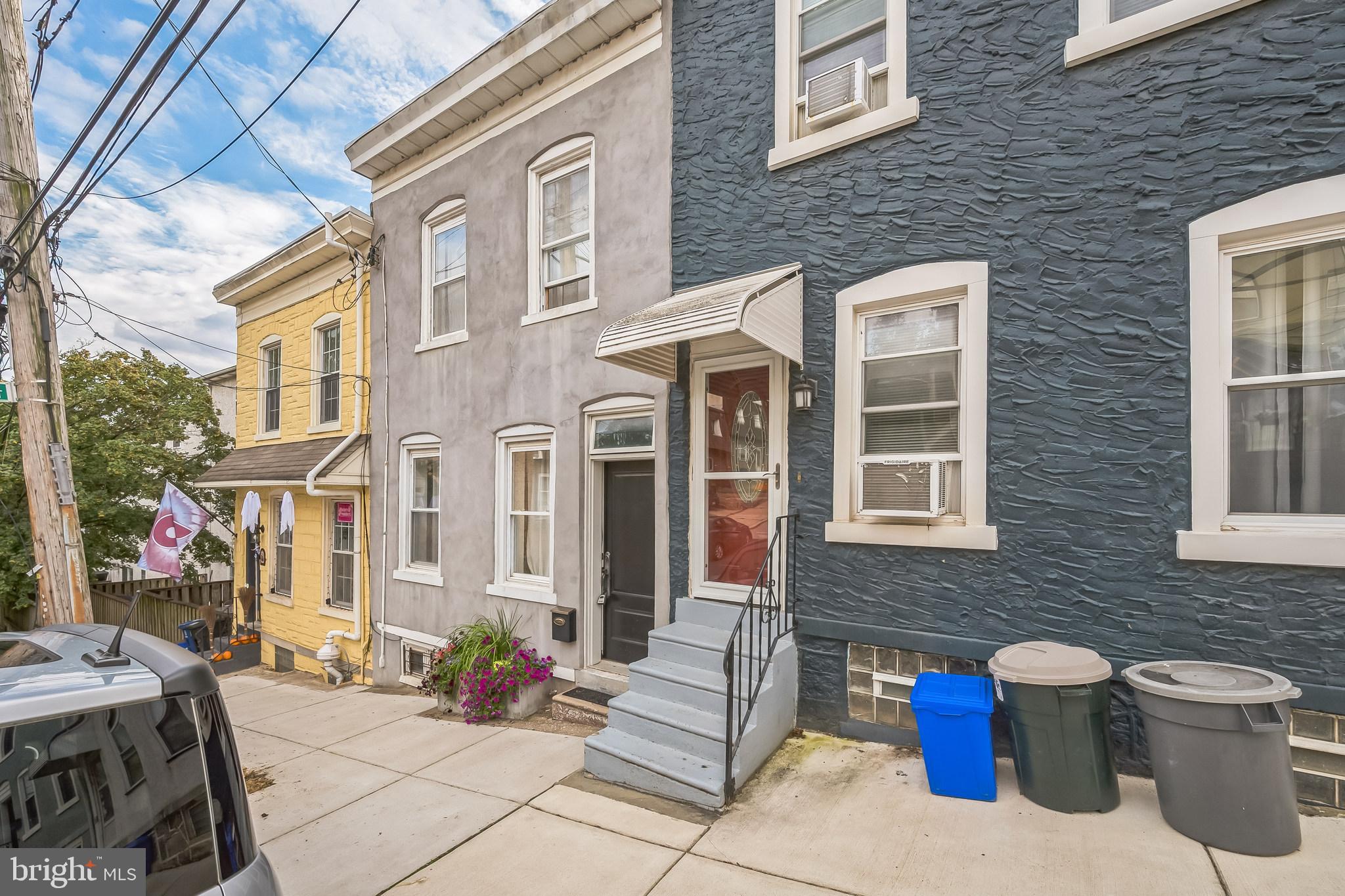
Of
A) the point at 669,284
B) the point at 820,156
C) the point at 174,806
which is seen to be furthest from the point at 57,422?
the point at 820,156

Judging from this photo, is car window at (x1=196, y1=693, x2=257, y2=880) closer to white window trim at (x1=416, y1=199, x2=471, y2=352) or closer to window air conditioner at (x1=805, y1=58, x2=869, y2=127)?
window air conditioner at (x1=805, y1=58, x2=869, y2=127)

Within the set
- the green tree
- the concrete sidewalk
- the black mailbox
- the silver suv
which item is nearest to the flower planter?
the black mailbox

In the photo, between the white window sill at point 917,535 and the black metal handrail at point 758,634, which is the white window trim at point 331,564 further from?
the white window sill at point 917,535

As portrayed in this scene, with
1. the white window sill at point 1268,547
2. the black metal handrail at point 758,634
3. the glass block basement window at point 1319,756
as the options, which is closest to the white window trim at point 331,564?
the black metal handrail at point 758,634

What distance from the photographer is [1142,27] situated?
4.18 m

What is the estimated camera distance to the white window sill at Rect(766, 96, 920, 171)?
498 cm

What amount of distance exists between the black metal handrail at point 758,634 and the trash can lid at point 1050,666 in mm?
1464

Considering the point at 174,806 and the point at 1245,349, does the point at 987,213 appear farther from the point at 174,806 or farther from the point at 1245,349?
the point at 174,806

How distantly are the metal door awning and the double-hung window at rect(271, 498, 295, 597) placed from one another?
28.8 feet

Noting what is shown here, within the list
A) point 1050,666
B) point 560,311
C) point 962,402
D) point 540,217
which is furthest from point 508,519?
point 1050,666

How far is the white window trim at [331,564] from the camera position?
9820mm

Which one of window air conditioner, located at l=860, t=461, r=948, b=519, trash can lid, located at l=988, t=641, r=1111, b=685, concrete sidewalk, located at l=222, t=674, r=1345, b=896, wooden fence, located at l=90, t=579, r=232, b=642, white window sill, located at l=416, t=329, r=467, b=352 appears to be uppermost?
white window sill, located at l=416, t=329, r=467, b=352

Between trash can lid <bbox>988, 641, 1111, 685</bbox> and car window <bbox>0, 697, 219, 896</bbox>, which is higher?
car window <bbox>0, 697, 219, 896</bbox>

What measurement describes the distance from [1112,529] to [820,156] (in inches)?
139
